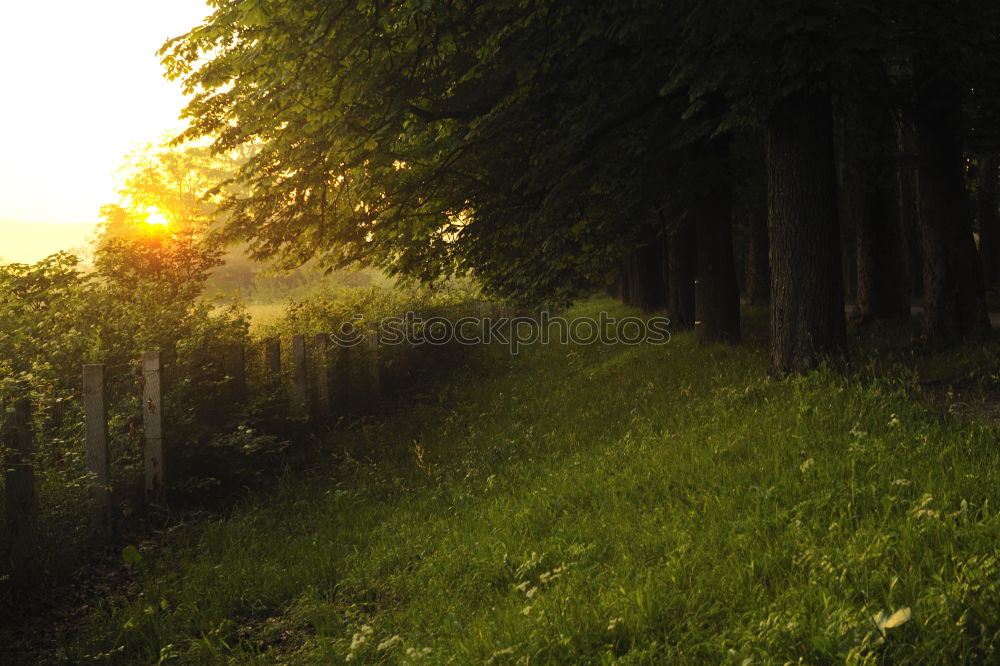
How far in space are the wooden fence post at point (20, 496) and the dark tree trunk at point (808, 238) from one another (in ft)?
26.1

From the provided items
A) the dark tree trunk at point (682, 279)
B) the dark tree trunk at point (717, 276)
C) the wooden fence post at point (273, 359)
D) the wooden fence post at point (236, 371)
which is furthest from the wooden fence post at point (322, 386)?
the dark tree trunk at point (682, 279)

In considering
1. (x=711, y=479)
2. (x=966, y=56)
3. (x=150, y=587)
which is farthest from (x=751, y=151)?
(x=150, y=587)

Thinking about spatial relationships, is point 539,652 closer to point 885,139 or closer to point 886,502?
point 886,502

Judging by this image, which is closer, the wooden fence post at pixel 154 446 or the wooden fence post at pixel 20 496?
the wooden fence post at pixel 20 496

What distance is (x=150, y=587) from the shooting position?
648cm

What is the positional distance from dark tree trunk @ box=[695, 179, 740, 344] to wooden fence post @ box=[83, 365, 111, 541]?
32.5 feet

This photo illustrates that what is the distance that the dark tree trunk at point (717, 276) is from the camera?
45.0 ft

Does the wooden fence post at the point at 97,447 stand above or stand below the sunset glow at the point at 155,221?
below

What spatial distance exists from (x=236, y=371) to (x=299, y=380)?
4.86ft

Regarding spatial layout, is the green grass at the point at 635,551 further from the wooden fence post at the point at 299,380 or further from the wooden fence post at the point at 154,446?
the wooden fence post at the point at 299,380

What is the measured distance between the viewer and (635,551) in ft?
16.6

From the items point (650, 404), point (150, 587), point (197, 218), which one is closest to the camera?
A: point (150, 587)

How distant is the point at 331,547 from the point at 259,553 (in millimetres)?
776

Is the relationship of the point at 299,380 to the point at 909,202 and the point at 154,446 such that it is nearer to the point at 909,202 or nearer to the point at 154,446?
the point at 154,446
